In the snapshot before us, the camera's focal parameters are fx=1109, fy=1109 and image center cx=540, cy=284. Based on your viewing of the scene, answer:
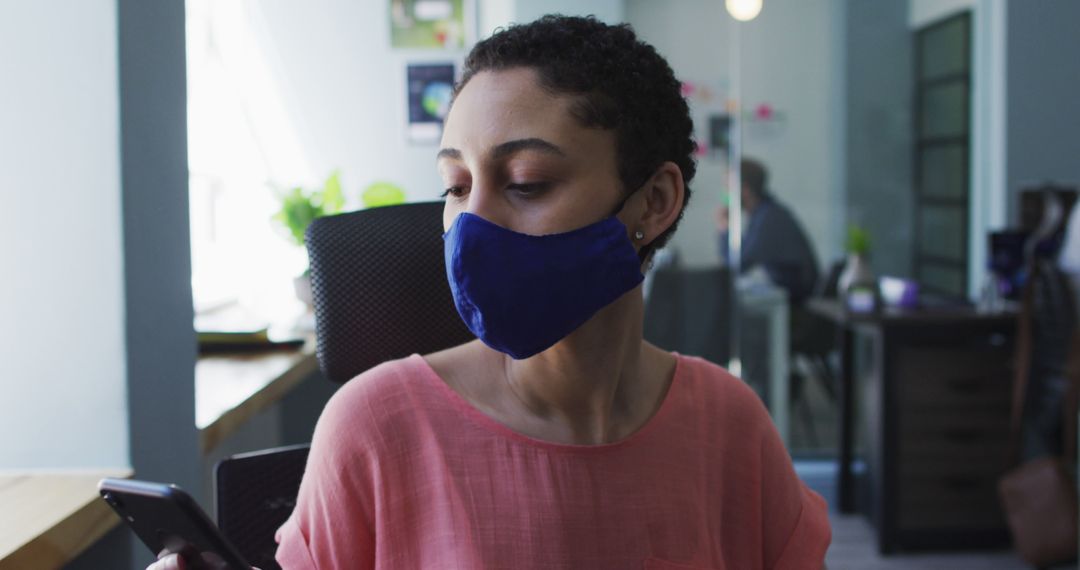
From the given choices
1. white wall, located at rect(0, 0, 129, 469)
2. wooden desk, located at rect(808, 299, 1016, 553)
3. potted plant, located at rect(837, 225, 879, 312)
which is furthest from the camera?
potted plant, located at rect(837, 225, 879, 312)

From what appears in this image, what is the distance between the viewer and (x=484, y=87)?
100 cm

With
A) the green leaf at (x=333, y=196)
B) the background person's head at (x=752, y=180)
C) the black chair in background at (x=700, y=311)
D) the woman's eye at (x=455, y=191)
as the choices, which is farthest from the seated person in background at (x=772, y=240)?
the woman's eye at (x=455, y=191)

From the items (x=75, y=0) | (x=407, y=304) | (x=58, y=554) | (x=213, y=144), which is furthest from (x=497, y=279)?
(x=213, y=144)

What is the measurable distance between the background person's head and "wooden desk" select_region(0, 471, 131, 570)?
11.8 ft

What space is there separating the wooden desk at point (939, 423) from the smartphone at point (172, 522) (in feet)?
10.5

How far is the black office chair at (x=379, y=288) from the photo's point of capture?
1247mm

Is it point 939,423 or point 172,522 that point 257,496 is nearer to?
point 172,522

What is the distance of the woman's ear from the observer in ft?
3.51

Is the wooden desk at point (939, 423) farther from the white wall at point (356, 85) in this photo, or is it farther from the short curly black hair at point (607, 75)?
the short curly black hair at point (607, 75)

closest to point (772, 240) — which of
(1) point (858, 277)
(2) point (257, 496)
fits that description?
(1) point (858, 277)

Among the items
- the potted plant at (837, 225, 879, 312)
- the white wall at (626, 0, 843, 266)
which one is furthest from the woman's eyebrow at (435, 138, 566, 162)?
the white wall at (626, 0, 843, 266)

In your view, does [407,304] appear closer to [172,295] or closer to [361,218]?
[361,218]

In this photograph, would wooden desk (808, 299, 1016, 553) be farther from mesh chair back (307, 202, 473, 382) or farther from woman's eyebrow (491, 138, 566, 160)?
woman's eyebrow (491, 138, 566, 160)

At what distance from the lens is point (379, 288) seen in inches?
49.3
